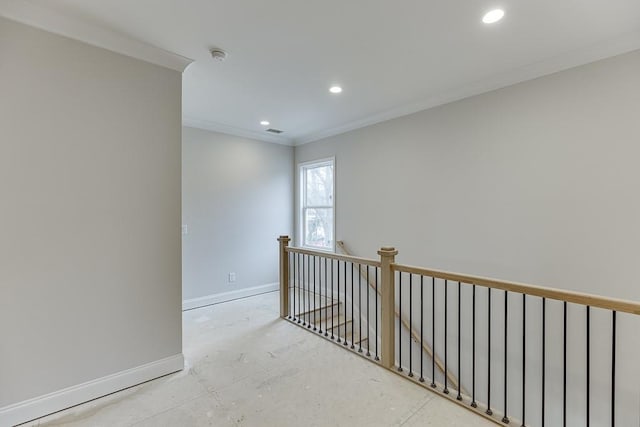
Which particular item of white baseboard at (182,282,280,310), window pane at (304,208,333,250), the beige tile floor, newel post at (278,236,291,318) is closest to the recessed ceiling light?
the beige tile floor

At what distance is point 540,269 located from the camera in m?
2.57

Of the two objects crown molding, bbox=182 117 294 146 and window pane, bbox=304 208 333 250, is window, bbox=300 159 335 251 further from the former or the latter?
crown molding, bbox=182 117 294 146

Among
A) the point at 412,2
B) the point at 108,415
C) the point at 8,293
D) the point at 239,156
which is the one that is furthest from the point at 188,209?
the point at 412,2

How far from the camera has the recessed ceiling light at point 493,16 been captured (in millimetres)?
1863

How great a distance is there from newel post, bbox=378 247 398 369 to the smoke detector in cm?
207

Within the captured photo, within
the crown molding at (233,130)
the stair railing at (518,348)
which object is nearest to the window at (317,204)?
the crown molding at (233,130)

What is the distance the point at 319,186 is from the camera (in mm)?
4879

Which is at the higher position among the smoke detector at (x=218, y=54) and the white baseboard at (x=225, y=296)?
the smoke detector at (x=218, y=54)

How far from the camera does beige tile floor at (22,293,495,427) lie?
6.06 feet

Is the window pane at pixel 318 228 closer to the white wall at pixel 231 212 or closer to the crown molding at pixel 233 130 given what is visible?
the white wall at pixel 231 212

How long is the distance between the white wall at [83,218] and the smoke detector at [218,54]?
37cm

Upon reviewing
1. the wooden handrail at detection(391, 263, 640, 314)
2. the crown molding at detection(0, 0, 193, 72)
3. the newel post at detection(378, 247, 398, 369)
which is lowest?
the newel post at detection(378, 247, 398, 369)

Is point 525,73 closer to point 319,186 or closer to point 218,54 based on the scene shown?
point 218,54

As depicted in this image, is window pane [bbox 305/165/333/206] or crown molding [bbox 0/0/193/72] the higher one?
crown molding [bbox 0/0/193/72]
